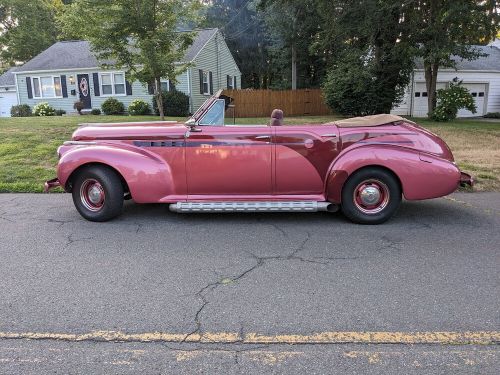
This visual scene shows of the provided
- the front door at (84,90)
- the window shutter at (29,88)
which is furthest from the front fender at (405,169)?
the window shutter at (29,88)

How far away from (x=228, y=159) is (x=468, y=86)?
93.6 ft

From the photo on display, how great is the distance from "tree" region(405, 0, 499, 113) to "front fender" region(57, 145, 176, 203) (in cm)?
1432

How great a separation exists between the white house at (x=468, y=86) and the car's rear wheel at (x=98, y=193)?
987 inches

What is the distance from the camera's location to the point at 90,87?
92.0 ft

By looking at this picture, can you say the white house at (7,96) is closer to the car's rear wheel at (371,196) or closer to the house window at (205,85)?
the house window at (205,85)

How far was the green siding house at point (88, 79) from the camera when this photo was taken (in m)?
27.2

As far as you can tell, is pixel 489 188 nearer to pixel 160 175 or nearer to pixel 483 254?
pixel 483 254

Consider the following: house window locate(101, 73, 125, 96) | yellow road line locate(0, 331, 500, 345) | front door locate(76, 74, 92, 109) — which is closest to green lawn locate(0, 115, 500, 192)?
yellow road line locate(0, 331, 500, 345)

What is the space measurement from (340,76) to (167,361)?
19.9 m

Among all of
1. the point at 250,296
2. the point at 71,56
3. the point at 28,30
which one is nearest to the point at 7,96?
the point at 28,30

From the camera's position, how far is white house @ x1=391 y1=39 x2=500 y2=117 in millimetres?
28719

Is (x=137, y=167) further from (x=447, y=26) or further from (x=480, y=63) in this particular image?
(x=480, y=63)

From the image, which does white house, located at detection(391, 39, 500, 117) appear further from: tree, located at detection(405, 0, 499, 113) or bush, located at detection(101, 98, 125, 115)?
bush, located at detection(101, 98, 125, 115)

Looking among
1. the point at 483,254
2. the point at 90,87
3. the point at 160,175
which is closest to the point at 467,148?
the point at 483,254
